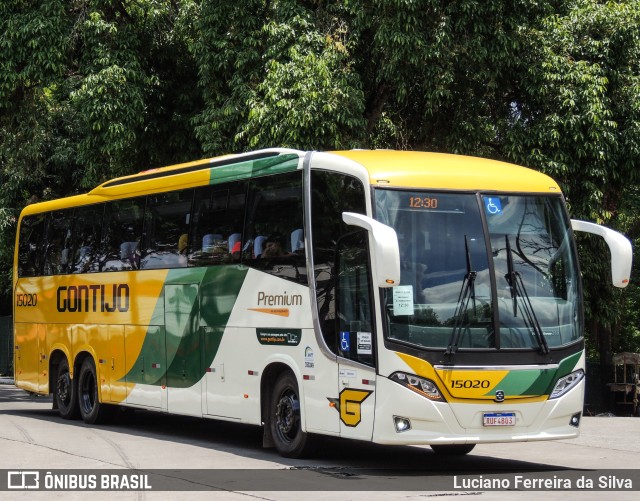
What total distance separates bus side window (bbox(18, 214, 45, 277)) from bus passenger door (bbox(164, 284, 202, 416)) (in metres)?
5.19

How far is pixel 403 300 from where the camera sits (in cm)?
1225

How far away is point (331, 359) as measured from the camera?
43.2 feet

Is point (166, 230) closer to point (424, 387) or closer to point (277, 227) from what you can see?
point (277, 227)

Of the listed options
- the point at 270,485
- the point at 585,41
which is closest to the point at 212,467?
the point at 270,485

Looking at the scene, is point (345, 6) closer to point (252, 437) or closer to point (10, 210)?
point (252, 437)

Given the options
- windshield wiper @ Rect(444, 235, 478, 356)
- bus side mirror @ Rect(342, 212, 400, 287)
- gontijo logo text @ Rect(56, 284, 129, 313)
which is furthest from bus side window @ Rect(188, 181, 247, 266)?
bus side mirror @ Rect(342, 212, 400, 287)

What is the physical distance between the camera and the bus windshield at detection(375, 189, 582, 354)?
483 inches

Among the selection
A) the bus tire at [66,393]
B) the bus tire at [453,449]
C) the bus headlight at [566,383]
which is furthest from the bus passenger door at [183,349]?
the bus headlight at [566,383]

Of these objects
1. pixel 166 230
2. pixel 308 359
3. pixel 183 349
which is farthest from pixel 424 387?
pixel 166 230

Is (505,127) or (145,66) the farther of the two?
(145,66)

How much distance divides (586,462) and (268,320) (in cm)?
415

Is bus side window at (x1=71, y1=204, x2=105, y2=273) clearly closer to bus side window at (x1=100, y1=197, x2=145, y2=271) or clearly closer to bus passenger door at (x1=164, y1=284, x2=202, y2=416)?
bus side window at (x1=100, y1=197, x2=145, y2=271)

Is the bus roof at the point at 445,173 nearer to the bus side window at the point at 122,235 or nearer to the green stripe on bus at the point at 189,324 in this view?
the green stripe on bus at the point at 189,324

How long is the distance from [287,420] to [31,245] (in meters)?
9.23
